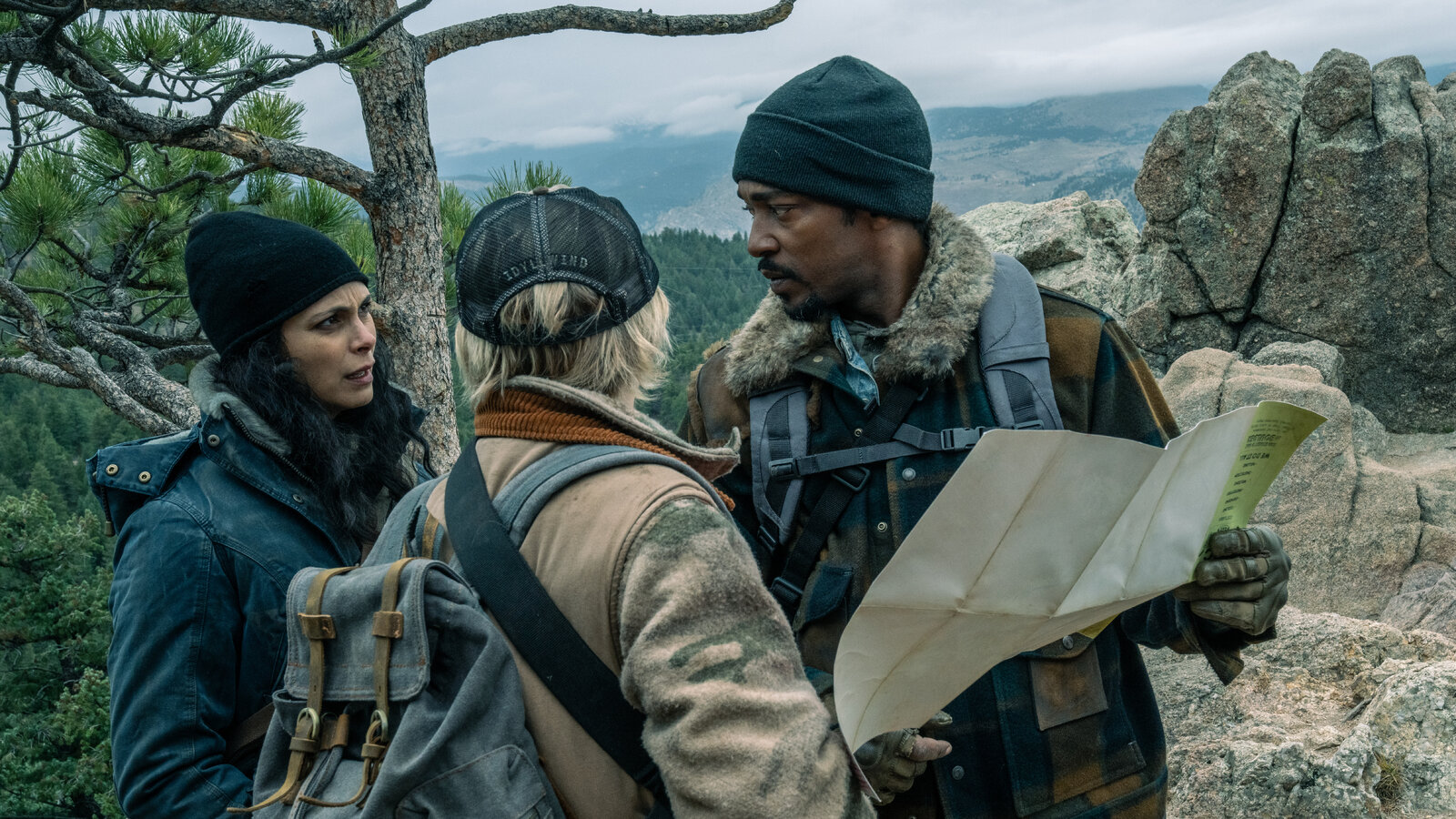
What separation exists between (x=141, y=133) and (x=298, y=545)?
7.81ft

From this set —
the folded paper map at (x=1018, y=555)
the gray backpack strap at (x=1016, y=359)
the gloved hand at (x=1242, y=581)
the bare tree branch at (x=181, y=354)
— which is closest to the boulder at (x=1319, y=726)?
the gloved hand at (x=1242, y=581)

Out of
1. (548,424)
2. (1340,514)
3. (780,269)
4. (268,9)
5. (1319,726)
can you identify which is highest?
(268,9)

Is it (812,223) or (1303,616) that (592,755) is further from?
(1303,616)

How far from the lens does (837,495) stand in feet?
7.02

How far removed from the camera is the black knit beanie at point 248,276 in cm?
211

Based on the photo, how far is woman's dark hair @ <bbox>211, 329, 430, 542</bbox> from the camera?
6.80 feet

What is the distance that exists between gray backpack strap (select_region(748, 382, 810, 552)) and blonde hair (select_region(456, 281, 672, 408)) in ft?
1.86

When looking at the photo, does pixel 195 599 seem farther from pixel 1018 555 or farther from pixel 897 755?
pixel 1018 555

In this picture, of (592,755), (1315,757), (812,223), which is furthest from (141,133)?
(1315,757)

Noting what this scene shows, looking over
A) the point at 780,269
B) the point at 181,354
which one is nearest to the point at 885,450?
the point at 780,269

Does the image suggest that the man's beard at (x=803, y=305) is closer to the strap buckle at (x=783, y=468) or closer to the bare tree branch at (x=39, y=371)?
the strap buckle at (x=783, y=468)

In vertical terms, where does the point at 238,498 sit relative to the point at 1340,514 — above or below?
above

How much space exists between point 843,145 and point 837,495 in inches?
29.7

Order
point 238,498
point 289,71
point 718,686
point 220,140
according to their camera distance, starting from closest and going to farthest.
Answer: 1. point 718,686
2. point 238,498
3. point 289,71
4. point 220,140
